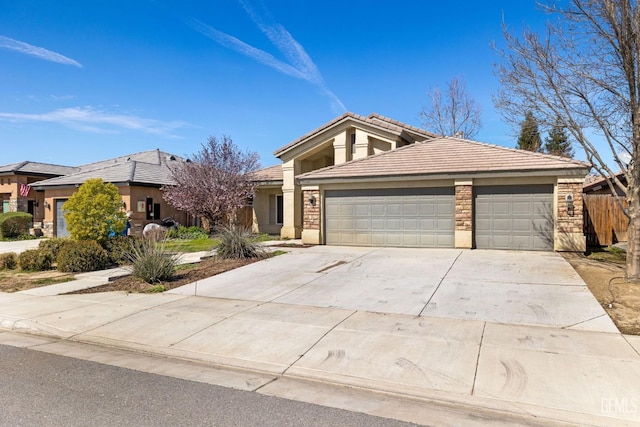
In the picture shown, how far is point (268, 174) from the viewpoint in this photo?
2430cm

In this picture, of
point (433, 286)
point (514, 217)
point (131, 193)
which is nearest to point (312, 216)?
point (514, 217)

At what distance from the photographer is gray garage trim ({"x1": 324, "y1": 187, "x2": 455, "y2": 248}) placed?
15.6 meters

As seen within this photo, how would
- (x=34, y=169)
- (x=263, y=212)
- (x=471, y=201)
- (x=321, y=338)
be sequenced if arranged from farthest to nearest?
(x=34, y=169), (x=263, y=212), (x=471, y=201), (x=321, y=338)

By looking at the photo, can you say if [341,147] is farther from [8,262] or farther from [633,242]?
[8,262]

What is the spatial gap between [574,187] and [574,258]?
99.3 inches

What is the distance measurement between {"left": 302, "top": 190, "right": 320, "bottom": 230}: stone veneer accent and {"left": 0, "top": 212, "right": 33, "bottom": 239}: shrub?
2029cm

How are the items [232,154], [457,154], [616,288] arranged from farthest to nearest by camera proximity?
[232,154]
[457,154]
[616,288]

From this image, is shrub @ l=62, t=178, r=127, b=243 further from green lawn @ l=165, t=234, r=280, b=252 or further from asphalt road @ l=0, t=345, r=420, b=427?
asphalt road @ l=0, t=345, r=420, b=427

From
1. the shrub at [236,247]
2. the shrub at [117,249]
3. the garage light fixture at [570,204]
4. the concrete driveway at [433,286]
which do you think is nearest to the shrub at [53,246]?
the shrub at [117,249]

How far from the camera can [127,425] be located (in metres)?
3.83

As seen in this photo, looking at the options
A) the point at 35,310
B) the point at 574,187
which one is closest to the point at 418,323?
the point at 35,310

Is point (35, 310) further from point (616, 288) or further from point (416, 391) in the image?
point (616, 288)

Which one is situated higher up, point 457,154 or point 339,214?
point 457,154

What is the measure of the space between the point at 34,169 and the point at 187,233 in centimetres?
1789
